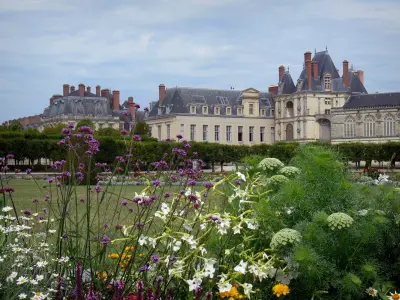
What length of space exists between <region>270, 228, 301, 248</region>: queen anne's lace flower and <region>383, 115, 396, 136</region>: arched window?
39.6 m

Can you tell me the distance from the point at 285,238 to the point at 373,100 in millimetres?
40542

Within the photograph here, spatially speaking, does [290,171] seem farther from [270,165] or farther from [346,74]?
[346,74]

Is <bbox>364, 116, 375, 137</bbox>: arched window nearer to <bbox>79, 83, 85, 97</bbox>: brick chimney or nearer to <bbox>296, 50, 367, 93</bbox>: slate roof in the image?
<bbox>296, 50, 367, 93</bbox>: slate roof

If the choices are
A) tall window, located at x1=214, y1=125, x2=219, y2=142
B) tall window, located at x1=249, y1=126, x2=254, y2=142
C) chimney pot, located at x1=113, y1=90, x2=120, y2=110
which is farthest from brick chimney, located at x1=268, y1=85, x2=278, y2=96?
chimney pot, located at x1=113, y1=90, x2=120, y2=110

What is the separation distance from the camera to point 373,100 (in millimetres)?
41531

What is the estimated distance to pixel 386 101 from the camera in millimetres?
40812

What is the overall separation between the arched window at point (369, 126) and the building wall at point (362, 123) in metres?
0.14

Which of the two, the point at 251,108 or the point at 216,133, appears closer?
the point at 216,133

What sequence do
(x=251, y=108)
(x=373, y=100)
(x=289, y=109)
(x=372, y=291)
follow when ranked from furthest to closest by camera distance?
(x=289, y=109) < (x=251, y=108) < (x=373, y=100) < (x=372, y=291)

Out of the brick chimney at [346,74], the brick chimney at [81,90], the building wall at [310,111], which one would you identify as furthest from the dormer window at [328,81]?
the brick chimney at [81,90]

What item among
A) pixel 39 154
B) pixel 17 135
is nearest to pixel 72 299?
pixel 39 154

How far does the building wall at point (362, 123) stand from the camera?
4038 cm

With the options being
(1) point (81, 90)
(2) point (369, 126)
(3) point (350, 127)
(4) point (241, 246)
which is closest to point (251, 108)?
(3) point (350, 127)

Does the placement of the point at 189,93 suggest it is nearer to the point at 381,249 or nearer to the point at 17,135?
the point at 17,135
